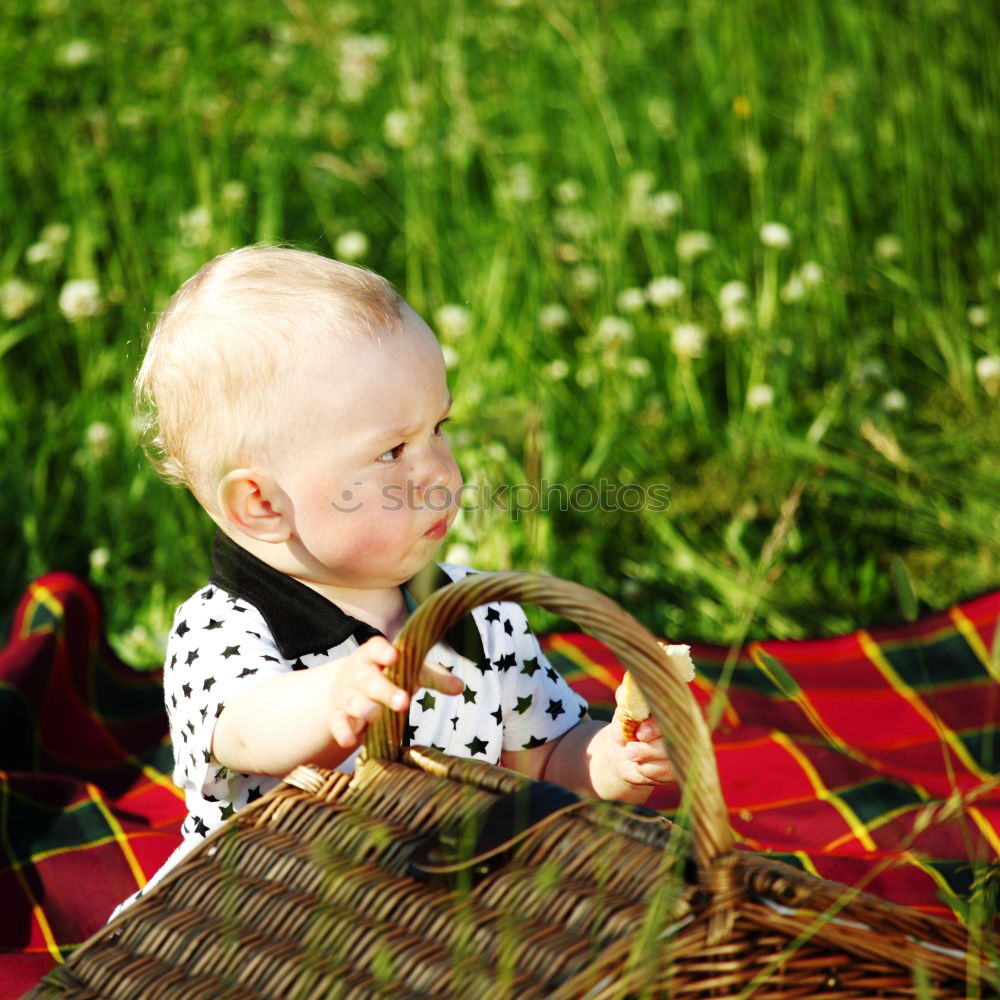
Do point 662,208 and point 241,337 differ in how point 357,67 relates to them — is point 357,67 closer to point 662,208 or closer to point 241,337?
point 662,208

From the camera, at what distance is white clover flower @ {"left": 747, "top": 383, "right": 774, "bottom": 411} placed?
10.1 feet

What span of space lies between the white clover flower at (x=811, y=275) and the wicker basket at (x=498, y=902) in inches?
85.7

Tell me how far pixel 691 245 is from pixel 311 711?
220 centimetres

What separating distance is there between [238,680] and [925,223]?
2556 mm

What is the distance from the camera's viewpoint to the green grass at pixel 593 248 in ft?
9.75

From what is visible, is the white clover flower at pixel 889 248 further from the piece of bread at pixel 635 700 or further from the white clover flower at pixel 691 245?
the piece of bread at pixel 635 700

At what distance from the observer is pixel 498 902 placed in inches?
47.1

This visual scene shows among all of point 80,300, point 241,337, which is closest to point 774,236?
point 80,300

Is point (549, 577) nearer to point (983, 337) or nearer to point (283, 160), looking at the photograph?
point (983, 337)

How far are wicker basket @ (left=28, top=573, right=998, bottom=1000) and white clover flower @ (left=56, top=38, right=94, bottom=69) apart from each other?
2.72 metres

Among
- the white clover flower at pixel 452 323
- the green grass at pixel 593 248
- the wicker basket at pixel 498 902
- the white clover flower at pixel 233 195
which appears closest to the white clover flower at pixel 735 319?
the green grass at pixel 593 248

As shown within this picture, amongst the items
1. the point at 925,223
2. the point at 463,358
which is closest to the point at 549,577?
the point at 463,358

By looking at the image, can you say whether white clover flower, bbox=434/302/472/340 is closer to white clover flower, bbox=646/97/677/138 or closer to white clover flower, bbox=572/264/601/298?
white clover flower, bbox=572/264/601/298

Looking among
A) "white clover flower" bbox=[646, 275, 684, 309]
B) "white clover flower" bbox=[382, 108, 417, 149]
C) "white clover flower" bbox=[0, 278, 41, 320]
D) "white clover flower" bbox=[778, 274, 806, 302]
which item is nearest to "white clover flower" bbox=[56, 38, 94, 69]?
"white clover flower" bbox=[0, 278, 41, 320]
